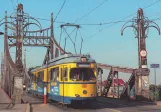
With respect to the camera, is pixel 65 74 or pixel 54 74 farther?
pixel 54 74

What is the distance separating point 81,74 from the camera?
22.0 meters

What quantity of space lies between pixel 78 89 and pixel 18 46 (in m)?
8.66

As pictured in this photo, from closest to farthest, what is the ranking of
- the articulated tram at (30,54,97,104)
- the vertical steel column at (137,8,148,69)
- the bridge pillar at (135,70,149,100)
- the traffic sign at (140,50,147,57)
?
the articulated tram at (30,54,97,104)
the bridge pillar at (135,70,149,100)
the traffic sign at (140,50,147,57)
the vertical steel column at (137,8,148,69)

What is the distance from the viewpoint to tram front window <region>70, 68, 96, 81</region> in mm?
21875

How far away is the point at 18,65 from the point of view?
2786 centimetres

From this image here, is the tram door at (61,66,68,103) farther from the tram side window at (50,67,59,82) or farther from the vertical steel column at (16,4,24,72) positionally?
the vertical steel column at (16,4,24,72)

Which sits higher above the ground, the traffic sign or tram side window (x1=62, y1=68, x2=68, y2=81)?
the traffic sign

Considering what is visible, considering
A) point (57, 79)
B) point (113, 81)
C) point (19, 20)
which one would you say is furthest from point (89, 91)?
point (113, 81)

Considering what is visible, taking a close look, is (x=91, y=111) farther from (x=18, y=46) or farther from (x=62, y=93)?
(x=18, y=46)

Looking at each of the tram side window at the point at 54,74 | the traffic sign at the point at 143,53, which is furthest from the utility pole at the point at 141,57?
the tram side window at the point at 54,74

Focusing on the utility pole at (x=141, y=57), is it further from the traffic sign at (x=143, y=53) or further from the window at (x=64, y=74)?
the window at (x=64, y=74)

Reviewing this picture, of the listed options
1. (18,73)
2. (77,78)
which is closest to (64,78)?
(77,78)

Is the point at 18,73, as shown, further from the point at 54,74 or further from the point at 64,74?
the point at 64,74

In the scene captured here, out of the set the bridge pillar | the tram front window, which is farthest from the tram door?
the bridge pillar
